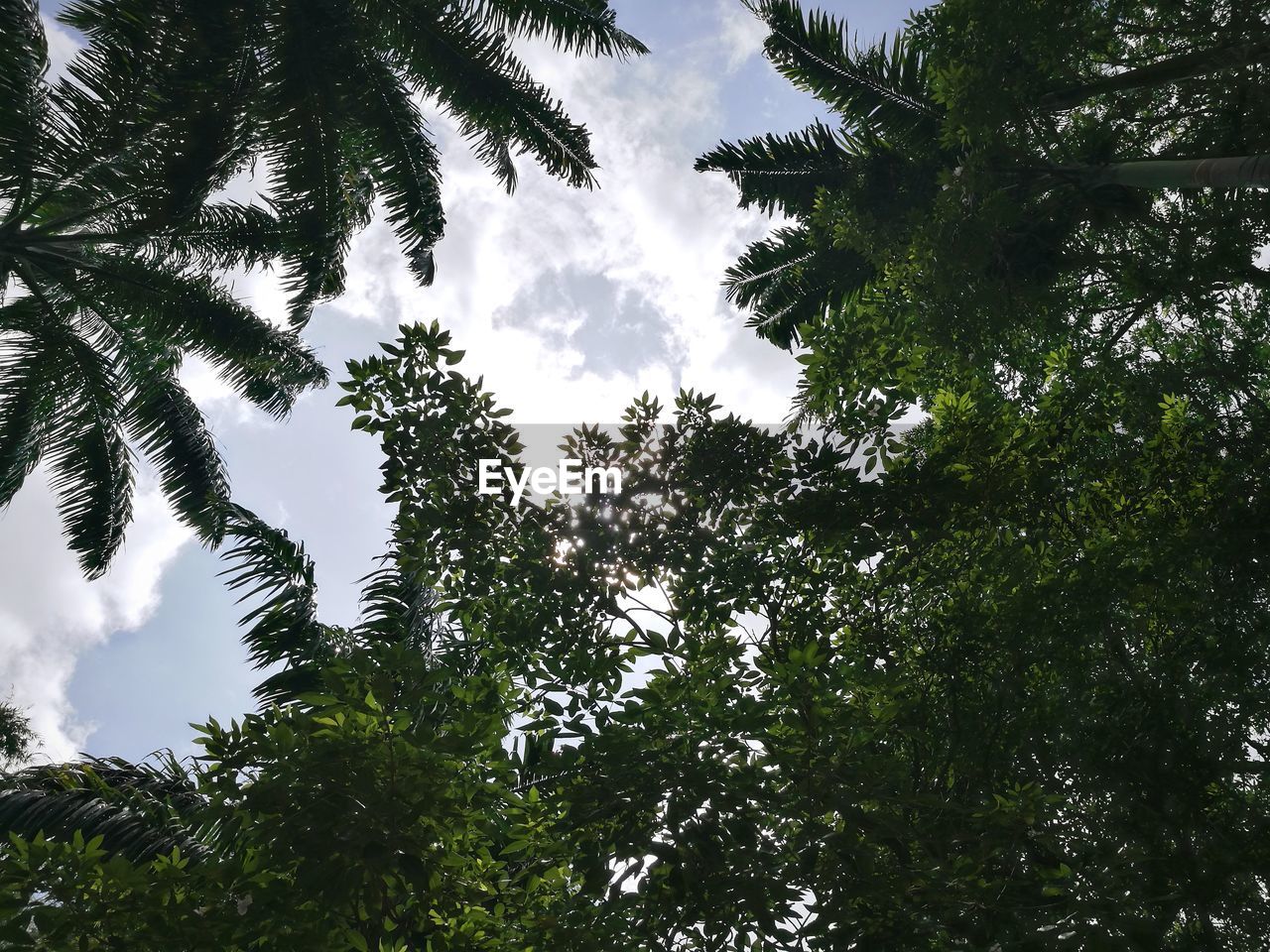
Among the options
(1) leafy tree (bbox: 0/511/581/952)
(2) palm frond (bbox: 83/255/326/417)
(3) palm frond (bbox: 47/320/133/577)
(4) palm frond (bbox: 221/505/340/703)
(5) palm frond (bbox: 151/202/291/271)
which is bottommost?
(1) leafy tree (bbox: 0/511/581/952)

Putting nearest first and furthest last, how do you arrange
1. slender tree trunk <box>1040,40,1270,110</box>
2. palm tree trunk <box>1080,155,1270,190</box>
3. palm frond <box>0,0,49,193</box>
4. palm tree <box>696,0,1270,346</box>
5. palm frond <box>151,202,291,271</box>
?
palm tree trunk <box>1080,155,1270,190</box> → slender tree trunk <box>1040,40,1270,110</box> → palm frond <box>0,0,49,193</box> → palm tree <box>696,0,1270,346</box> → palm frond <box>151,202,291,271</box>

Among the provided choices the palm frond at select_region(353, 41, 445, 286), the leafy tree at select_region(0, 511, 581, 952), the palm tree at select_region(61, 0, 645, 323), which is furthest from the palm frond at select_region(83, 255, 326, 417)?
the leafy tree at select_region(0, 511, 581, 952)

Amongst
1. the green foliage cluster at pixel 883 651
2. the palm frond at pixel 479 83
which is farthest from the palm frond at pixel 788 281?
the green foliage cluster at pixel 883 651

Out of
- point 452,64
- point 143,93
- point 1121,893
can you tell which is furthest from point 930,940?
point 143,93

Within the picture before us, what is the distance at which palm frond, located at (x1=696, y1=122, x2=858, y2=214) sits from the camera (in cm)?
1339

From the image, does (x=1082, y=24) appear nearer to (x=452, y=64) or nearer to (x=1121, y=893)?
(x=1121, y=893)

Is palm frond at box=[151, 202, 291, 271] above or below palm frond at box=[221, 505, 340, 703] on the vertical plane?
above

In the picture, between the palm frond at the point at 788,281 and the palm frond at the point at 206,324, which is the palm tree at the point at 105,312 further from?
the palm frond at the point at 788,281

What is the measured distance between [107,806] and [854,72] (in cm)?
1320

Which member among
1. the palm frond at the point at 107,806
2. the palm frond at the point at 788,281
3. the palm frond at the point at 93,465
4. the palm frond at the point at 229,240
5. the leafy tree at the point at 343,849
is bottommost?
the leafy tree at the point at 343,849

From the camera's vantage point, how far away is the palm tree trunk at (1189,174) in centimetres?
462

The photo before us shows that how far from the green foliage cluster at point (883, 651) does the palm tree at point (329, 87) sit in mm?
5937

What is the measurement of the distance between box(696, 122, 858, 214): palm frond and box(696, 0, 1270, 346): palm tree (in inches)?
0.7

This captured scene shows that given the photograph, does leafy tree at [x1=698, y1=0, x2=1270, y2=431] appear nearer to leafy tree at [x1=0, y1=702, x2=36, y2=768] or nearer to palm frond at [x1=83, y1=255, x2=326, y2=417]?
palm frond at [x1=83, y1=255, x2=326, y2=417]
